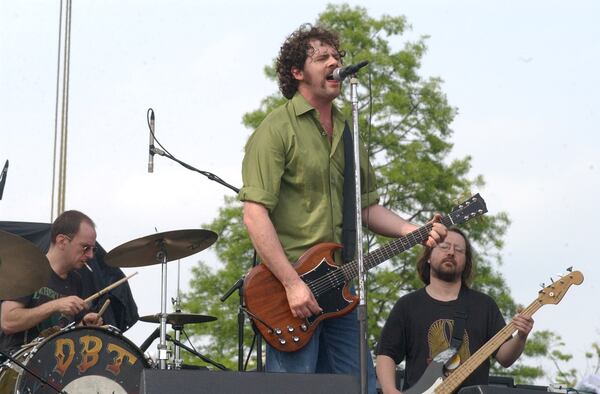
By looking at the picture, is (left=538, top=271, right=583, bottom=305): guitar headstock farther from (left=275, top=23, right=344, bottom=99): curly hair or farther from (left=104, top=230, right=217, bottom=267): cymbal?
(left=275, top=23, right=344, bottom=99): curly hair

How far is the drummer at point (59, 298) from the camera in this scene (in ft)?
21.0

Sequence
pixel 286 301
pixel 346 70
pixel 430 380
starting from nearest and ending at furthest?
1. pixel 346 70
2. pixel 286 301
3. pixel 430 380

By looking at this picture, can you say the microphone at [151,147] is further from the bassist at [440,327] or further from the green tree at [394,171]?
the green tree at [394,171]

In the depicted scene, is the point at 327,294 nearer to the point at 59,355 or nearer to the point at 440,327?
the point at 59,355

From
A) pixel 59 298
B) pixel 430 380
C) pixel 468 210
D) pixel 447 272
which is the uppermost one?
pixel 468 210

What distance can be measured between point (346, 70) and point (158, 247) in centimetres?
209

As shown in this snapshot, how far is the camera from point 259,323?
548cm

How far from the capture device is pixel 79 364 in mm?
5969

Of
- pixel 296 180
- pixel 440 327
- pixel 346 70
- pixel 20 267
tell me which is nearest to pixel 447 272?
pixel 440 327

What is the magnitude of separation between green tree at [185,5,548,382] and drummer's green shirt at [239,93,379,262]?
1449 cm

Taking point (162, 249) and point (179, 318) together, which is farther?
point (179, 318)

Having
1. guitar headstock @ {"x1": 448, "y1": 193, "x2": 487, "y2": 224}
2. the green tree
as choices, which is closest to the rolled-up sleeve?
guitar headstock @ {"x1": 448, "y1": 193, "x2": 487, "y2": 224}

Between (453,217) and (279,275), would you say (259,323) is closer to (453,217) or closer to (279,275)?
(279,275)

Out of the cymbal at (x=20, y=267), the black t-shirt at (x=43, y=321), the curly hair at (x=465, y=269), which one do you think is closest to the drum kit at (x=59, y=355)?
the cymbal at (x=20, y=267)
